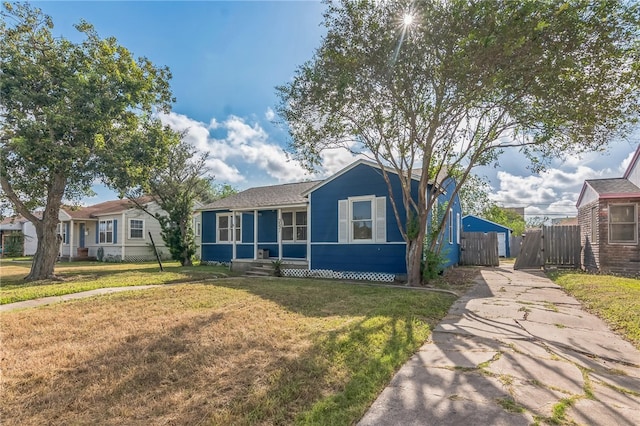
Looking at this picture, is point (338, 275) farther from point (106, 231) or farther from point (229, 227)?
point (106, 231)

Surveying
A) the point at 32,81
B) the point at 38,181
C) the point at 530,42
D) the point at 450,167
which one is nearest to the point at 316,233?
the point at 450,167

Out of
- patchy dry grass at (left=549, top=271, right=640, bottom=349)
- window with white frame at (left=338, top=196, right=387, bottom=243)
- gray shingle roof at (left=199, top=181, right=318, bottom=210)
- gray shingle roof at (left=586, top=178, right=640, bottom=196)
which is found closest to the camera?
patchy dry grass at (left=549, top=271, right=640, bottom=349)

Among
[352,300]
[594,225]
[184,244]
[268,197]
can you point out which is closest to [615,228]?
[594,225]

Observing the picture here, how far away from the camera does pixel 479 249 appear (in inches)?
663

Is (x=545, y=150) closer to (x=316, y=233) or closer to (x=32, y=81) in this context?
(x=316, y=233)

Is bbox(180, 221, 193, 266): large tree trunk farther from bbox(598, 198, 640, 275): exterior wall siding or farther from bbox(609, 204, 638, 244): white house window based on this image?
bbox(609, 204, 638, 244): white house window

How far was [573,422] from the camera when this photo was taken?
8.54 ft

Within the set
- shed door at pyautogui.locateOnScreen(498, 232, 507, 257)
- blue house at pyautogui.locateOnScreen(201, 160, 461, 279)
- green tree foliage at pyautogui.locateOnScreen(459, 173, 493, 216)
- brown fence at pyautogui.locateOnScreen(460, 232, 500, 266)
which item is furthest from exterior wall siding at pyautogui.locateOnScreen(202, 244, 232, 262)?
green tree foliage at pyautogui.locateOnScreen(459, 173, 493, 216)

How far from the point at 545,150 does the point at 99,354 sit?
1087 centimetres

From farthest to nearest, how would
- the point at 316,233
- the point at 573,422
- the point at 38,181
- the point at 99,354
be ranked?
the point at 316,233 < the point at 38,181 < the point at 99,354 < the point at 573,422

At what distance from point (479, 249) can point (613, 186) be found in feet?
19.2

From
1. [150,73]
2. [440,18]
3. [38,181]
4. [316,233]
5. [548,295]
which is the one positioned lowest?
[548,295]

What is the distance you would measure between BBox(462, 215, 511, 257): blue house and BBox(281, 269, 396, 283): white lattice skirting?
17.5 meters

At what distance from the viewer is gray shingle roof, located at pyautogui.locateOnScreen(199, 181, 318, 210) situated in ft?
47.8
